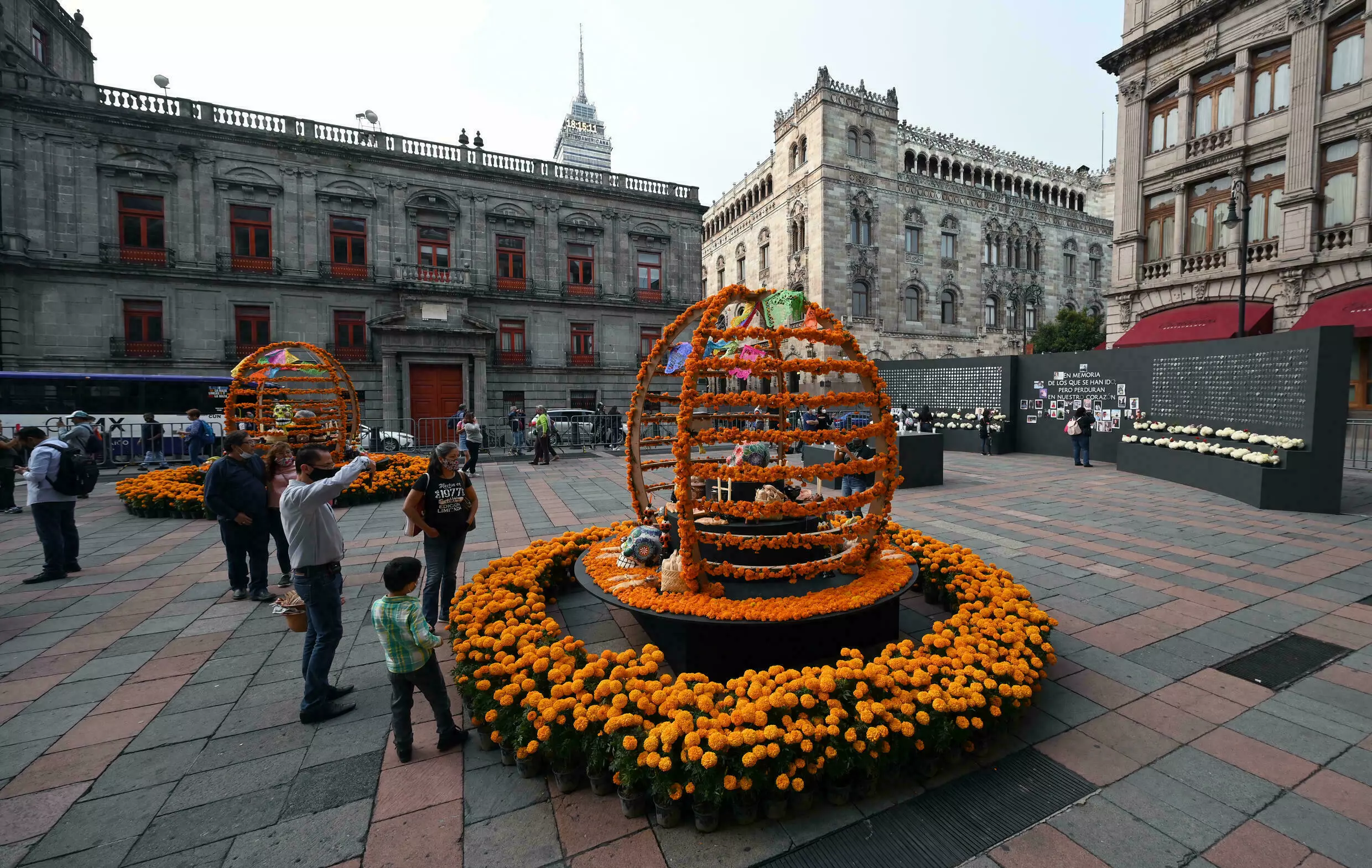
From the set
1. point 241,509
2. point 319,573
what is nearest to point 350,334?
point 241,509

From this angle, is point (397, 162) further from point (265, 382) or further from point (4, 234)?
point (265, 382)

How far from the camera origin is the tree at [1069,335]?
109ft

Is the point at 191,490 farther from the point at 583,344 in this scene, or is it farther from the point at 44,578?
the point at 583,344

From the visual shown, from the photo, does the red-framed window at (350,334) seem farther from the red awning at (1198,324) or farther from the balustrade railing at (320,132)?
the red awning at (1198,324)

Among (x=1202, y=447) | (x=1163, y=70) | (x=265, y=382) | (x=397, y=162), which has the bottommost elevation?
(x=1202, y=447)

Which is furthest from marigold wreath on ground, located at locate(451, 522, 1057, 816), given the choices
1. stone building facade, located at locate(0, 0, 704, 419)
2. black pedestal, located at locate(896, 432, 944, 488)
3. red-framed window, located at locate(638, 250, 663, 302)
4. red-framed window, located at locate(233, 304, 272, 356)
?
red-framed window, located at locate(638, 250, 663, 302)

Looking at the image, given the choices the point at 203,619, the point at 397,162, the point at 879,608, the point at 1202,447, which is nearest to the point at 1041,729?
the point at 879,608

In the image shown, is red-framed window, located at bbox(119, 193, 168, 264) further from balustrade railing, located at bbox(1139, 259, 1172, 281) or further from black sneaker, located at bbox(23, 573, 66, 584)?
balustrade railing, located at bbox(1139, 259, 1172, 281)

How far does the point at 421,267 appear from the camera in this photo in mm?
23922

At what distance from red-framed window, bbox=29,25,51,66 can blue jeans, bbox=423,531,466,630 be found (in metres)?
31.8

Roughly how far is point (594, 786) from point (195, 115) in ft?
96.2

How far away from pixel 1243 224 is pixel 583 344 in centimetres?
2365

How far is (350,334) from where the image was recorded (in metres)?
23.3

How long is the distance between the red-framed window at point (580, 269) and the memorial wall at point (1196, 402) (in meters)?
15.7
